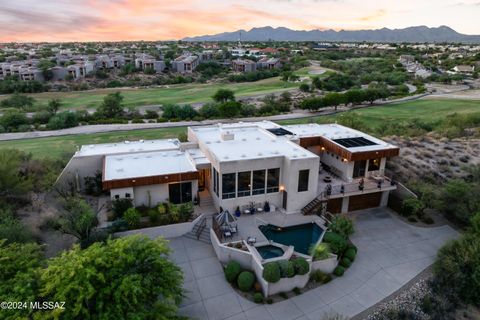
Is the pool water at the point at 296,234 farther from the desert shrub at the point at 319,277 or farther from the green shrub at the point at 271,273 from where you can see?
the green shrub at the point at 271,273

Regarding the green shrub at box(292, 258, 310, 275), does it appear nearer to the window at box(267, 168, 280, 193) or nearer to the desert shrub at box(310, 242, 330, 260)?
the desert shrub at box(310, 242, 330, 260)

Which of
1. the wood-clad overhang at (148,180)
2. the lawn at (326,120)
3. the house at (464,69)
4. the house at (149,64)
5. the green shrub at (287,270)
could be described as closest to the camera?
the green shrub at (287,270)

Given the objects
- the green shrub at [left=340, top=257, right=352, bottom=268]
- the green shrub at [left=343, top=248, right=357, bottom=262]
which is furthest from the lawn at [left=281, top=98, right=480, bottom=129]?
the green shrub at [left=340, top=257, right=352, bottom=268]

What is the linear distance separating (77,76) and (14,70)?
676 inches

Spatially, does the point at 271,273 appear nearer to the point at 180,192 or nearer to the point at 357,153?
→ the point at 180,192

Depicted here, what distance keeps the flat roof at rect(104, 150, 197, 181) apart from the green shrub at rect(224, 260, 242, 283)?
26.4 feet

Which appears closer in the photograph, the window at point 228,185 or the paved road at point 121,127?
the window at point 228,185

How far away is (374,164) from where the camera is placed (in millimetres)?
25906

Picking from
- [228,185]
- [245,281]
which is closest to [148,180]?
[228,185]

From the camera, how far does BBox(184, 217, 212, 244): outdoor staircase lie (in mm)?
20719

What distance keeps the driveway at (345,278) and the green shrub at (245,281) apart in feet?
1.67

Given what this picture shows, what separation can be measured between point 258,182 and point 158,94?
6782 centimetres

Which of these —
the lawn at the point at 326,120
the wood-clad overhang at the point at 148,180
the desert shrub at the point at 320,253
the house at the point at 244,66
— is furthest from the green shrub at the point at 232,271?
the house at the point at 244,66

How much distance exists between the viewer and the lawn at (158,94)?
2931 inches
